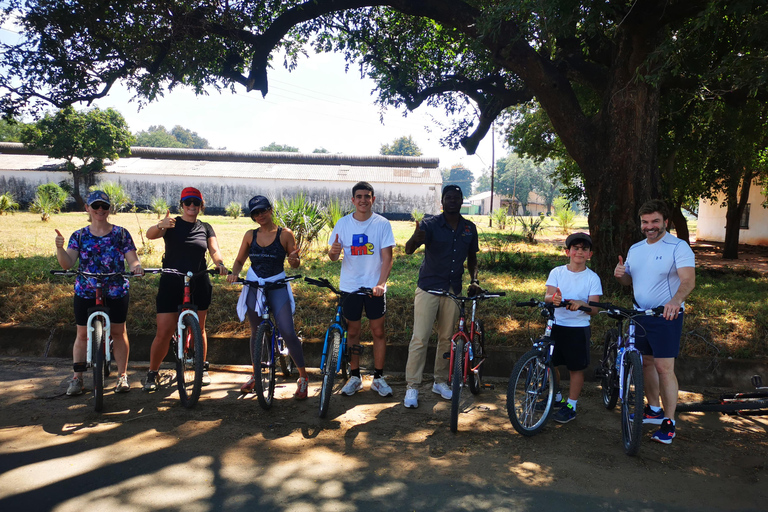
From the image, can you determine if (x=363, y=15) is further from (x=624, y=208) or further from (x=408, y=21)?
(x=624, y=208)

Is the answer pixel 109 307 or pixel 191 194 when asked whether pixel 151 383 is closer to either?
pixel 109 307

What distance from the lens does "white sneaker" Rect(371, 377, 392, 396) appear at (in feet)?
17.4

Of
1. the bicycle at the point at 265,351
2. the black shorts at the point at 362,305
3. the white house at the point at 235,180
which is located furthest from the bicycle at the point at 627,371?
the white house at the point at 235,180

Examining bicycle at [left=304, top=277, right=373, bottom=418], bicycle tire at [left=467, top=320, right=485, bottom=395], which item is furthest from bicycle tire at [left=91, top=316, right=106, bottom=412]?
bicycle tire at [left=467, top=320, right=485, bottom=395]

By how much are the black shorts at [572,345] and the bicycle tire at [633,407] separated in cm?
39

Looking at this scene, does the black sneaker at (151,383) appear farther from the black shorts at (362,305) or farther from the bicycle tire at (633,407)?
the bicycle tire at (633,407)

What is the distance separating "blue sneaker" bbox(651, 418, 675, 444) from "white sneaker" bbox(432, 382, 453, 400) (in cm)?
180

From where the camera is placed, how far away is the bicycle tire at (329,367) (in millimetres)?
4566

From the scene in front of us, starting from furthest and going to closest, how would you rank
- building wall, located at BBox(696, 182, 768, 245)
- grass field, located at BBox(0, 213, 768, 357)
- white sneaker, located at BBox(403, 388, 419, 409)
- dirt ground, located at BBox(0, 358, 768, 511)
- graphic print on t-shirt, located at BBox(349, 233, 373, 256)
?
building wall, located at BBox(696, 182, 768, 245) → grass field, located at BBox(0, 213, 768, 357) → graphic print on t-shirt, located at BBox(349, 233, 373, 256) → white sneaker, located at BBox(403, 388, 419, 409) → dirt ground, located at BBox(0, 358, 768, 511)

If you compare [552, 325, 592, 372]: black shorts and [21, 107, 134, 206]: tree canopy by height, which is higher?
[21, 107, 134, 206]: tree canopy

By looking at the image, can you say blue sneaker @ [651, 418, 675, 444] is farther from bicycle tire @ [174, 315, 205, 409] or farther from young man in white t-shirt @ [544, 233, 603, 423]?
bicycle tire @ [174, 315, 205, 409]

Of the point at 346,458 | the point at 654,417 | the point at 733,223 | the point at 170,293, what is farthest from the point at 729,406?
the point at 733,223

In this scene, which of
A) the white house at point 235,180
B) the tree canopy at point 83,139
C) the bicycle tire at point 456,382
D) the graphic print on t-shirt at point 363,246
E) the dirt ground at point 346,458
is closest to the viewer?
the dirt ground at point 346,458

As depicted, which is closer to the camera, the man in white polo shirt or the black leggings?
the man in white polo shirt
